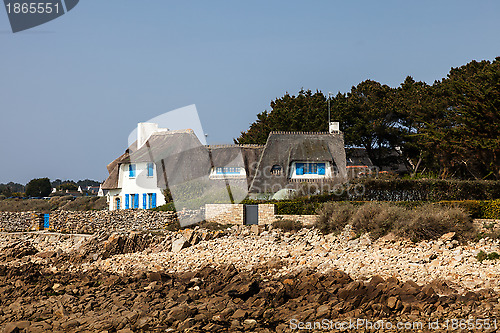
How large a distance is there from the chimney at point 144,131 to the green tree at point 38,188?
4252cm

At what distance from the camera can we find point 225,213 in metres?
29.9

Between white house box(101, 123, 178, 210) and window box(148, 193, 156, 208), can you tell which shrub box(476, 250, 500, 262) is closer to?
white house box(101, 123, 178, 210)

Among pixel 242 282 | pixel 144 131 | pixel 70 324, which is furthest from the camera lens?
pixel 144 131

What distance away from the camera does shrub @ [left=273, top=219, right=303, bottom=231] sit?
27.3m

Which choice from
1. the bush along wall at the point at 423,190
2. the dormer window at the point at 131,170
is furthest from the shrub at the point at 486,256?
the dormer window at the point at 131,170

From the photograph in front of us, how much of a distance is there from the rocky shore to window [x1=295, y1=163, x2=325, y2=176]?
12.5 meters

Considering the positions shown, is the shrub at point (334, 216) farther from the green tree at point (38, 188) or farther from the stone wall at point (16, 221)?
the green tree at point (38, 188)

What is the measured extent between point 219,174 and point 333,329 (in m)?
27.2

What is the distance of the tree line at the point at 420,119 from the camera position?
32938mm

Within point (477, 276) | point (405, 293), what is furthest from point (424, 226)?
point (405, 293)

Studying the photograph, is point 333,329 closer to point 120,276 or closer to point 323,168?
point 120,276

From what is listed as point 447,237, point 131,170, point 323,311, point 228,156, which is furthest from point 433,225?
point 131,170

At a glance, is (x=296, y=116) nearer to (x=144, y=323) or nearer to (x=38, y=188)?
(x=144, y=323)

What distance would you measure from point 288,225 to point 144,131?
60.7 ft
